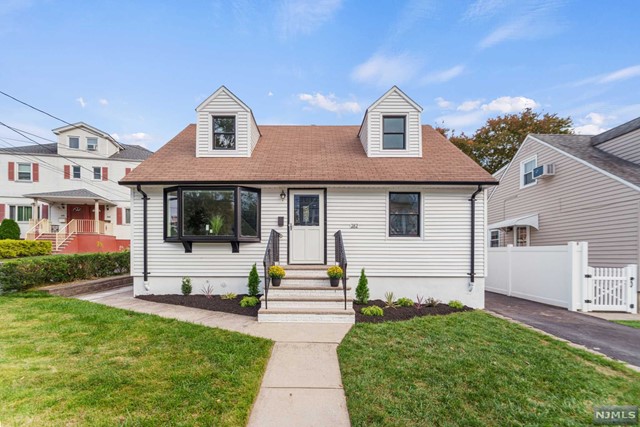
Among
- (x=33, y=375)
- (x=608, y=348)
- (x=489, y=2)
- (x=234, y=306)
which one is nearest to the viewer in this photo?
(x=33, y=375)

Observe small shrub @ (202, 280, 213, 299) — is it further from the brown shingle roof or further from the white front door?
the brown shingle roof

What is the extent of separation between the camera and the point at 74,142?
20156 mm

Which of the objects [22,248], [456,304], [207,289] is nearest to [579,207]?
[456,304]

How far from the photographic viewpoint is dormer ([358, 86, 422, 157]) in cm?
830

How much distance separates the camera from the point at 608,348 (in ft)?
15.0

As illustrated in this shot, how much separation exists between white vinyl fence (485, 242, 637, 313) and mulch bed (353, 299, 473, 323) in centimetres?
279

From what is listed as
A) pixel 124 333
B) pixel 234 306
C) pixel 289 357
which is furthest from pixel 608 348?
pixel 124 333

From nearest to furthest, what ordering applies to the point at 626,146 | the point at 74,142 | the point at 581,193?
the point at 581,193 < the point at 626,146 < the point at 74,142

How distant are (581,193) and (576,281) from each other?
4.55 metres

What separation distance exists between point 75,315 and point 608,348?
33.2 feet

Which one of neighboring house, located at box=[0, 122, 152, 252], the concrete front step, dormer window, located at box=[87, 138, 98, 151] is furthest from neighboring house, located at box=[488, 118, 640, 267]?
dormer window, located at box=[87, 138, 98, 151]

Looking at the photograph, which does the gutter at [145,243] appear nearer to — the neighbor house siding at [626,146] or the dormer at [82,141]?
the neighbor house siding at [626,146]

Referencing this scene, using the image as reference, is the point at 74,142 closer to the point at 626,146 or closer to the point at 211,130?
the point at 211,130

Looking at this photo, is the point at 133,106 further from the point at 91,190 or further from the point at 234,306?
the point at 234,306
